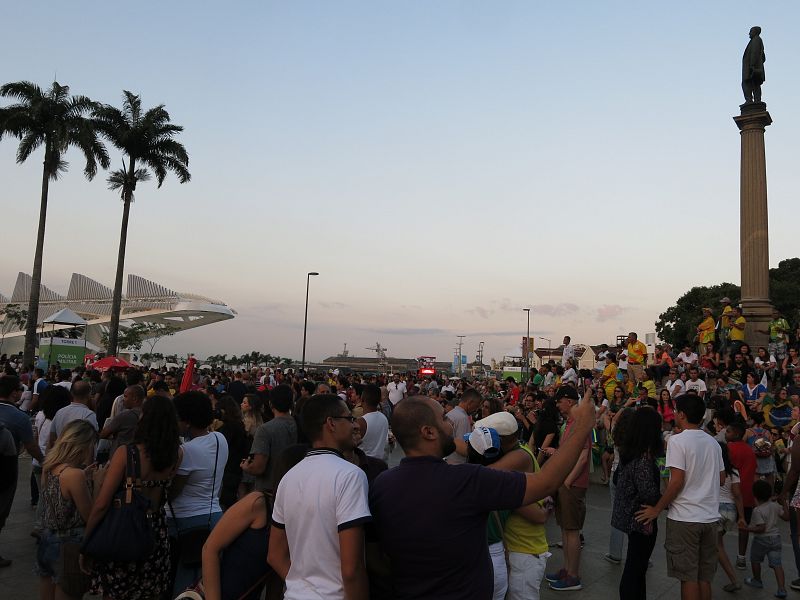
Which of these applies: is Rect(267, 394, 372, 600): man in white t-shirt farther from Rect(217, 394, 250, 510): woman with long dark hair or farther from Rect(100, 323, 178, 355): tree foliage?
Rect(100, 323, 178, 355): tree foliage

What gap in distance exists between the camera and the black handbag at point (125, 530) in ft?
11.1

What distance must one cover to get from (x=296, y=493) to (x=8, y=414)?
14.5 feet

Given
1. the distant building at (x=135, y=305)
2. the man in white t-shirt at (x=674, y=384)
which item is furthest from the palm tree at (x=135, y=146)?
the distant building at (x=135, y=305)

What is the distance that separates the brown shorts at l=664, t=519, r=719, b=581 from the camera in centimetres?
466

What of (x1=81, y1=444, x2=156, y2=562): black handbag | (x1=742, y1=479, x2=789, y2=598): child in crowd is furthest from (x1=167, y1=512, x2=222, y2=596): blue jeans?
(x1=742, y1=479, x2=789, y2=598): child in crowd

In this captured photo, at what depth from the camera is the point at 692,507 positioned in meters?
4.64

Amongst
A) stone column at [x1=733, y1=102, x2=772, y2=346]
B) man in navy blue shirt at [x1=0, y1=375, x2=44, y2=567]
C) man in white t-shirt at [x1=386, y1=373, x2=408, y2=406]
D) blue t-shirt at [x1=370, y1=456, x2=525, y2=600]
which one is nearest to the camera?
blue t-shirt at [x1=370, y1=456, x2=525, y2=600]

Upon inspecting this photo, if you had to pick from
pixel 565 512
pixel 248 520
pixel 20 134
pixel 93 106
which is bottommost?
pixel 565 512

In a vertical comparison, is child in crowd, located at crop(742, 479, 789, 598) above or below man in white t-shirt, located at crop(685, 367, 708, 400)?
below

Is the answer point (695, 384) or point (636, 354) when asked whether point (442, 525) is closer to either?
point (695, 384)

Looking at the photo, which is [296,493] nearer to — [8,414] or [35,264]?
[8,414]

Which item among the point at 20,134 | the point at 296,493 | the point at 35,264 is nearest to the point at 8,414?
the point at 296,493

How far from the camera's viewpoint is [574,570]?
5.94 m

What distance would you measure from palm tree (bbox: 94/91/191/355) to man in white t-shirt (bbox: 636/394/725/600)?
1181 inches
